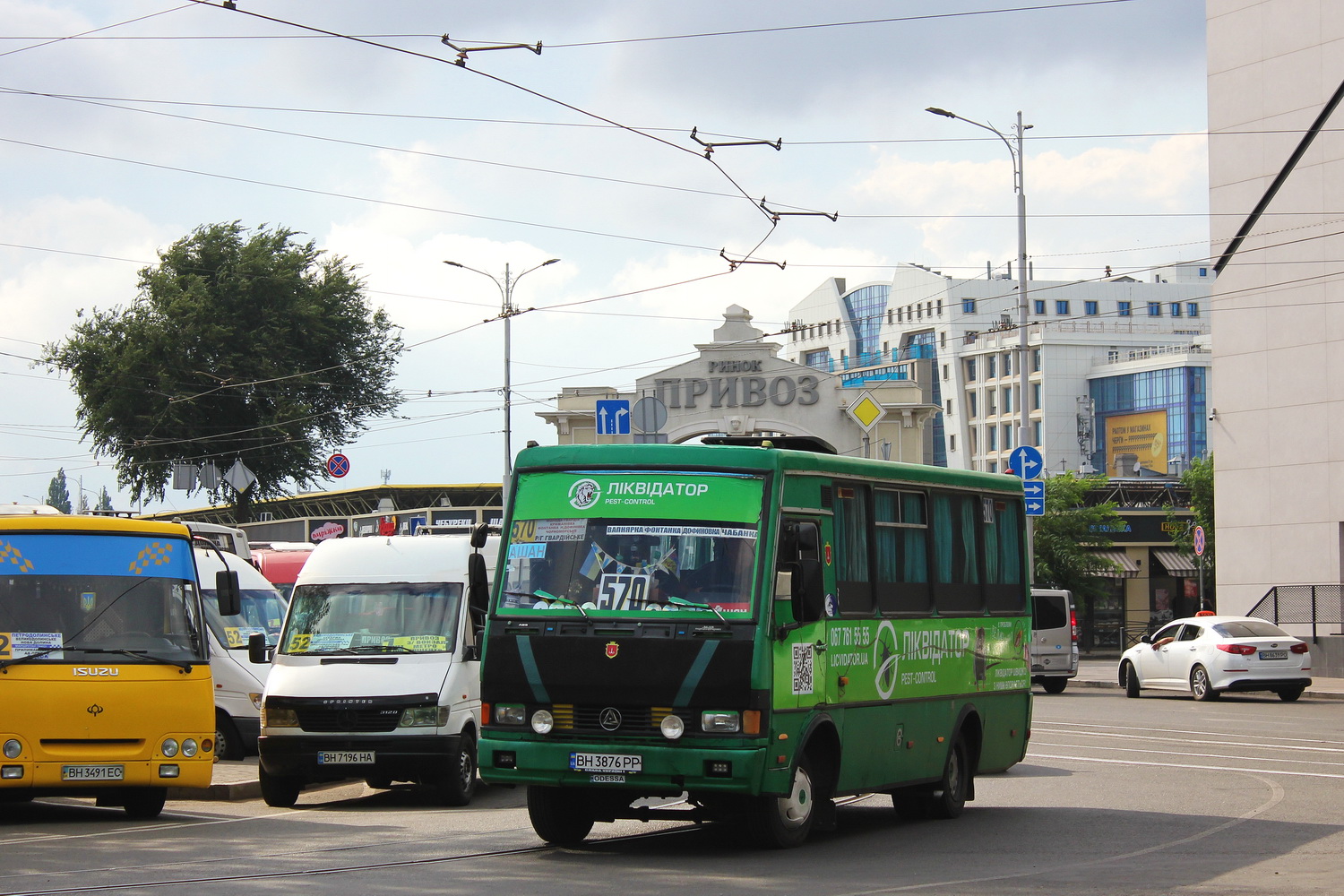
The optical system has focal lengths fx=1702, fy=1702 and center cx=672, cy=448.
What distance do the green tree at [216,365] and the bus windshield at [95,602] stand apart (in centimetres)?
4319

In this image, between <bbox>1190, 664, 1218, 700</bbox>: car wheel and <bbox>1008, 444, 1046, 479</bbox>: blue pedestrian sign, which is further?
<bbox>1008, 444, 1046, 479</bbox>: blue pedestrian sign

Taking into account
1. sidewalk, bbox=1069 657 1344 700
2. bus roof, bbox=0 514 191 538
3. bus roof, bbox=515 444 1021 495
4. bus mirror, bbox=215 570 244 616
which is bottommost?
sidewalk, bbox=1069 657 1344 700

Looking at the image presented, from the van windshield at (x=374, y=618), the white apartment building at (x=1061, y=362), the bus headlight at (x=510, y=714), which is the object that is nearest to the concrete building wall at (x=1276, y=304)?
the van windshield at (x=374, y=618)

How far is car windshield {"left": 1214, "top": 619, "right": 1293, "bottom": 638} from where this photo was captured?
2930cm

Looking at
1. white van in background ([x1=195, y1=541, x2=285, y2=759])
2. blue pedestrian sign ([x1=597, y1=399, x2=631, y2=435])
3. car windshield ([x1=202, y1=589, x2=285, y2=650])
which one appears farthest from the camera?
blue pedestrian sign ([x1=597, y1=399, x2=631, y2=435])

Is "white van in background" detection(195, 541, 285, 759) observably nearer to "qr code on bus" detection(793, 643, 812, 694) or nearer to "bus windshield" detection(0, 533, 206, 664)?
"bus windshield" detection(0, 533, 206, 664)

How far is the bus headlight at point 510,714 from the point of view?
35.9 ft

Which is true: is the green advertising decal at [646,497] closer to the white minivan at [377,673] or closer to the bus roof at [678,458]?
the bus roof at [678,458]

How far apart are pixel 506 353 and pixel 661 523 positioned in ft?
131

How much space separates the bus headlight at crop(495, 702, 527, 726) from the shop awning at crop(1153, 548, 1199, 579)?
54.3 m

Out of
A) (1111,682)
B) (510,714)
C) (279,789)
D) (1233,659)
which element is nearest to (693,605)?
(510,714)

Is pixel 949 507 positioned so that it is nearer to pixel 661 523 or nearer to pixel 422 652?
pixel 661 523

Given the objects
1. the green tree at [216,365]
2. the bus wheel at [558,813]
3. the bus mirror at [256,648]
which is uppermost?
the green tree at [216,365]

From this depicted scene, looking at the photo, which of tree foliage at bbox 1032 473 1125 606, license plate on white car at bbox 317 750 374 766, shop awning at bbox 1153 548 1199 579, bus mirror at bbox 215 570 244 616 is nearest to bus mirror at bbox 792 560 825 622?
license plate on white car at bbox 317 750 374 766
